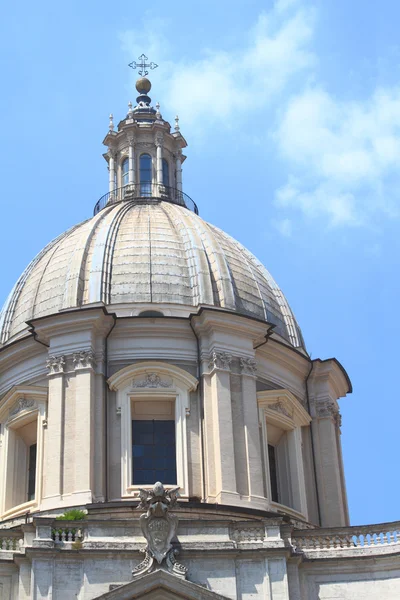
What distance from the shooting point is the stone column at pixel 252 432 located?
3906 cm

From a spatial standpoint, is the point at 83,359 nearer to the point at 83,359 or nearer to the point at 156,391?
the point at 83,359

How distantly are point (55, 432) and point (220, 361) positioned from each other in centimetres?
616

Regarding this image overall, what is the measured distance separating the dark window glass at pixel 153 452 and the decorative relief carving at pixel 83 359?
2.59m

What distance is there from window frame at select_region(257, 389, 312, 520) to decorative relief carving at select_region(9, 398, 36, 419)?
798cm

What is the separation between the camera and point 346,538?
35000 mm

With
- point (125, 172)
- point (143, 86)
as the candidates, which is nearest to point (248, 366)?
point (125, 172)

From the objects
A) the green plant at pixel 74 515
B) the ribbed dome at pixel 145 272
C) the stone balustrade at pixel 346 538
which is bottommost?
the stone balustrade at pixel 346 538

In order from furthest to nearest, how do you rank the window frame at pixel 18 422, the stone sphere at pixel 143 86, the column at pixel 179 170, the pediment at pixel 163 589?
the stone sphere at pixel 143 86, the column at pixel 179 170, the window frame at pixel 18 422, the pediment at pixel 163 589

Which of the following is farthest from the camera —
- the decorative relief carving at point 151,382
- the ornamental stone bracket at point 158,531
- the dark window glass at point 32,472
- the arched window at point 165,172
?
the arched window at point 165,172

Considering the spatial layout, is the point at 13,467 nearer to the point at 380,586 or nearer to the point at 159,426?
the point at 159,426

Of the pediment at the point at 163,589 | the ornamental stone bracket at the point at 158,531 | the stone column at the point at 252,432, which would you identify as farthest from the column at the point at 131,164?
the pediment at the point at 163,589

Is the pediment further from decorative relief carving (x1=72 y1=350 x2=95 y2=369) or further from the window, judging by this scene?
decorative relief carving (x1=72 y1=350 x2=95 y2=369)

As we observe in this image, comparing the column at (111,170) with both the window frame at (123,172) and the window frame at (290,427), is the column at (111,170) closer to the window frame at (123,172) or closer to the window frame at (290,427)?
the window frame at (123,172)

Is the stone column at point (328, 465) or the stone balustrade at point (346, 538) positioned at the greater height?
the stone column at point (328, 465)
